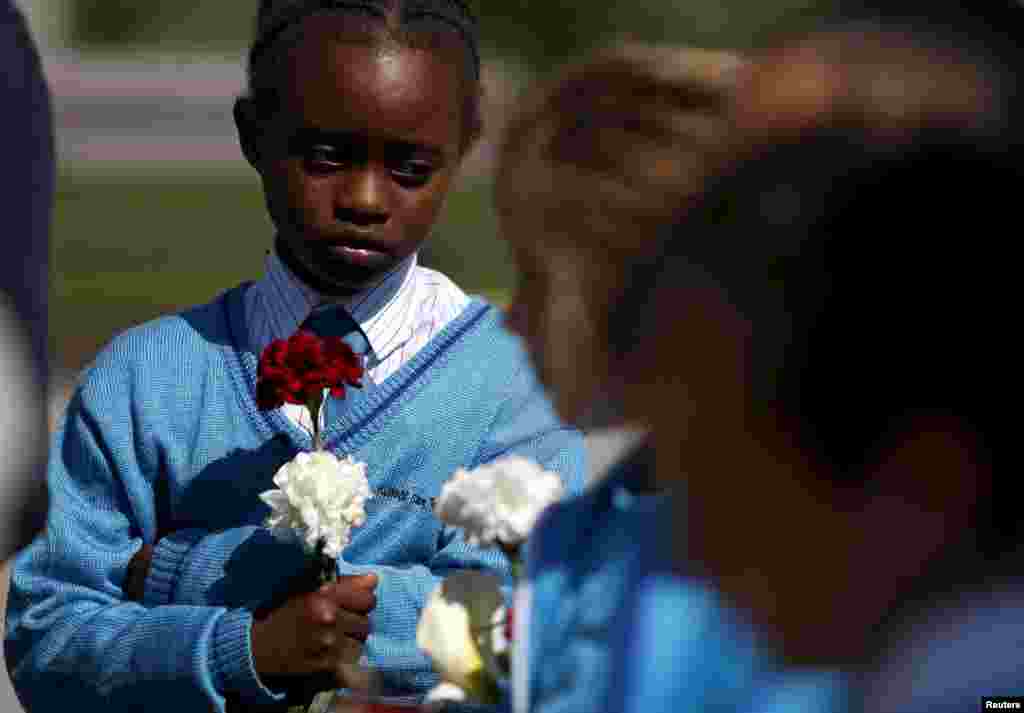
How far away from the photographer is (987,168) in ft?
4.26

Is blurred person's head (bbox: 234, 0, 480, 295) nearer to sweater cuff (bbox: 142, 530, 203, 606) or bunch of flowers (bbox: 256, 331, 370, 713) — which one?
bunch of flowers (bbox: 256, 331, 370, 713)

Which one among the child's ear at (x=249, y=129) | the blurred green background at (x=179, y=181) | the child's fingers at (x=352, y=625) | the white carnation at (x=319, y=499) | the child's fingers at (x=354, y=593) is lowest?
the child's fingers at (x=352, y=625)

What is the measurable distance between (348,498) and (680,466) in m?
0.95

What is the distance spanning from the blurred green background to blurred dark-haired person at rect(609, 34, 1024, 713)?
227 inches

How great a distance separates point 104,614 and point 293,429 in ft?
1.15

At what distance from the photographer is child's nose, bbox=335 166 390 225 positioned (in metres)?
2.47

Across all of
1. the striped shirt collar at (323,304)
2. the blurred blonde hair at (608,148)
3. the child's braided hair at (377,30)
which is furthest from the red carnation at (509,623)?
the child's braided hair at (377,30)

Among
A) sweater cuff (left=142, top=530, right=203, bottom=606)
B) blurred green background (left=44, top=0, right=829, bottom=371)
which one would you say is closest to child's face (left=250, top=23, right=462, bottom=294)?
sweater cuff (left=142, top=530, right=203, bottom=606)

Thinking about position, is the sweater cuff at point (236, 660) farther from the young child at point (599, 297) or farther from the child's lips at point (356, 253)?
the young child at point (599, 297)

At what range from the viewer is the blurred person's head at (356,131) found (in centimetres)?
248

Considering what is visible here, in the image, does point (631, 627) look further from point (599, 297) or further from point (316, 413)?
point (316, 413)

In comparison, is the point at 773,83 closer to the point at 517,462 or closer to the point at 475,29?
the point at 517,462

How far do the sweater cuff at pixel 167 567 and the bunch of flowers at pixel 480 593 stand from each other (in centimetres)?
59

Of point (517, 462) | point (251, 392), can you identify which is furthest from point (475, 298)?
point (517, 462)
